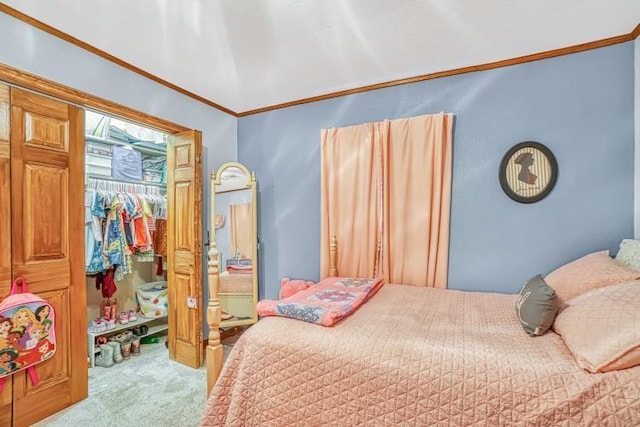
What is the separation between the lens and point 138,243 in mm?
3213

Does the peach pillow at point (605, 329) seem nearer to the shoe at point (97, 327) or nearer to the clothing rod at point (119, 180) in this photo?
the shoe at point (97, 327)

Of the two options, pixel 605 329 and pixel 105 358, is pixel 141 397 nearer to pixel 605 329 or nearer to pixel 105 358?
pixel 105 358

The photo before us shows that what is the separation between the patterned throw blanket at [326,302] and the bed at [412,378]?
0.05 meters

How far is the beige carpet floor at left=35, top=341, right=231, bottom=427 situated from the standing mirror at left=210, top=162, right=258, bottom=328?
Result: 2.15 ft

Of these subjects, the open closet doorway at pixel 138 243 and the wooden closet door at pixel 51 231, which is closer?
the wooden closet door at pixel 51 231

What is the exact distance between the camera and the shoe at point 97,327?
291 cm

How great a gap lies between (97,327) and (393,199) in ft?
9.76

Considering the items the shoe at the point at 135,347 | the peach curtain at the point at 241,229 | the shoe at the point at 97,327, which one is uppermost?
the peach curtain at the point at 241,229

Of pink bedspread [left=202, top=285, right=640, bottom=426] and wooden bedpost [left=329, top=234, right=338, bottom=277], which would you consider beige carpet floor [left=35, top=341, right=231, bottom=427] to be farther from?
wooden bedpost [left=329, top=234, right=338, bottom=277]

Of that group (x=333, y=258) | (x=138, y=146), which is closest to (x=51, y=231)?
(x=138, y=146)

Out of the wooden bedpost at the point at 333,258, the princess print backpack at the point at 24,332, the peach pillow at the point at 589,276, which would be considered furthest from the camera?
the wooden bedpost at the point at 333,258

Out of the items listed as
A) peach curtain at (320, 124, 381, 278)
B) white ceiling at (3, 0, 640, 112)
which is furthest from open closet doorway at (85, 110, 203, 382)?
peach curtain at (320, 124, 381, 278)

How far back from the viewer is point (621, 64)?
2.17 metres

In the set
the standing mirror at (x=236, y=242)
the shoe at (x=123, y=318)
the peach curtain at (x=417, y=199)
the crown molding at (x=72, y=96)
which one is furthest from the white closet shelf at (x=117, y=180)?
the peach curtain at (x=417, y=199)
